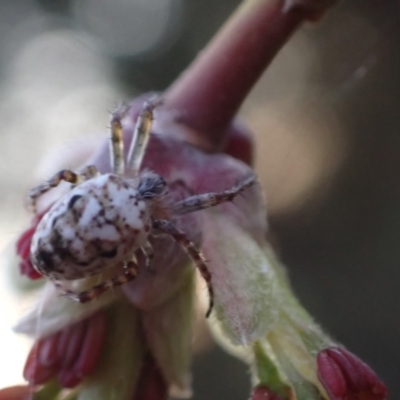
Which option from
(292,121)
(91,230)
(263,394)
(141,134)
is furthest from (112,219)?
(292,121)

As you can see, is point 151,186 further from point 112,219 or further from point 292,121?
point 292,121

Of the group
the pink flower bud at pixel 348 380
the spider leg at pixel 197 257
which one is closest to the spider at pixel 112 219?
the spider leg at pixel 197 257

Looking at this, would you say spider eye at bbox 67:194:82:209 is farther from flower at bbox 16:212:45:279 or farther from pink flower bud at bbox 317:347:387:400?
pink flower bud at bbox 317:347:387:400

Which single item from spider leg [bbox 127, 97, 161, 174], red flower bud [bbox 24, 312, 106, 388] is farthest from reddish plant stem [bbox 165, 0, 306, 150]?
red flower bud [bbox 24, 312, 106, 388]

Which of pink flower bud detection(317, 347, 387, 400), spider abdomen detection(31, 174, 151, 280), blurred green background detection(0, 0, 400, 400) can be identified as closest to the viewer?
pink flower bud detection(317, 347, 387, 400)

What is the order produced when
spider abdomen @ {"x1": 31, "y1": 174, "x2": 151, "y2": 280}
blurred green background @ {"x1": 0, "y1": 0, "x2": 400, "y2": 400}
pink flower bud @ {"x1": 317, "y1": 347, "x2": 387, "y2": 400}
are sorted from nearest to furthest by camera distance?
pink flower bud @ {"x1": 317, "y1": 347, "x2": 387, "y2": 400}
spider abdomen @ {"x1": 31, "y1": 174, "x2": 151, "y2": 280}
blurred green background @ {"x1": 0, "y1": 0, "x2": 400, "y2": 400}

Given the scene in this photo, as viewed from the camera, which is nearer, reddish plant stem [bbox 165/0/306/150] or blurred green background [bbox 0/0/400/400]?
reddish plant stem [bbox 165/0/306/150]

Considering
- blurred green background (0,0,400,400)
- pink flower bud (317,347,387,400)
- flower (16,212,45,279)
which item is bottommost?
pink flower bud (317,347,387,400)

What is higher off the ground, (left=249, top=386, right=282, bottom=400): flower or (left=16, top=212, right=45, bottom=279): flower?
(left=16, top=212, right=45, bottom=279): flower
